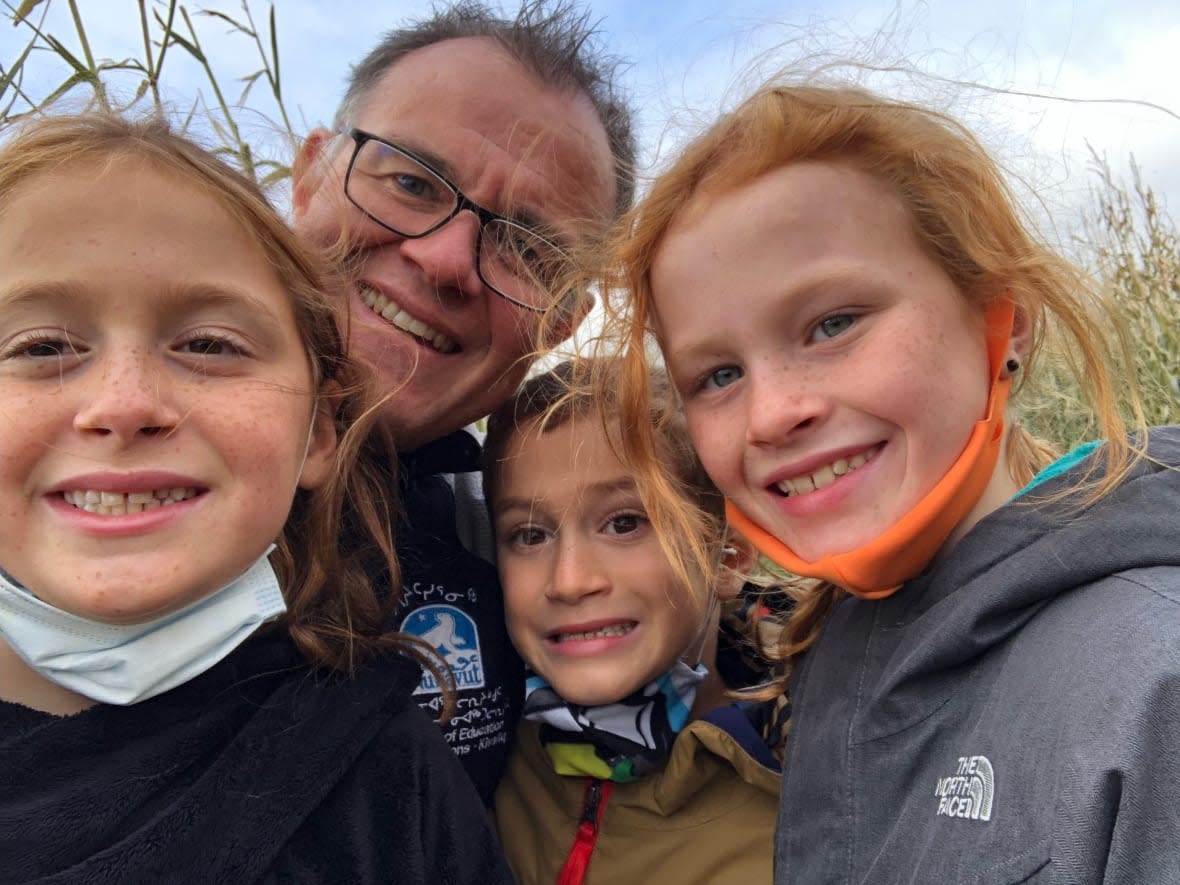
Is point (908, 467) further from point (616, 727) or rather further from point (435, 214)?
point (435, 214)

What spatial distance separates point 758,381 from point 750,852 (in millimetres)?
1054

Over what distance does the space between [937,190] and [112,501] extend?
1.40 meters

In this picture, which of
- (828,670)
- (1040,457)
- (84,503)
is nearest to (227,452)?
(84,503)

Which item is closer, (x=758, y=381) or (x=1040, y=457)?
(x=758, y=381)

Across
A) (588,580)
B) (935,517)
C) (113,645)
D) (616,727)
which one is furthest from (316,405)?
(935,517)

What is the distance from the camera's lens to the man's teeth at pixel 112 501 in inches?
50.5

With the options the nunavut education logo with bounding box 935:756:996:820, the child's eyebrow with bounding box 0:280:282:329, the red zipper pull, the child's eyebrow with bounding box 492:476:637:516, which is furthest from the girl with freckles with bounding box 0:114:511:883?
the nunavut education logo with bounding box 935:756:996:820

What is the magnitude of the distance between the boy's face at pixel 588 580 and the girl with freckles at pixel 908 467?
0.40m

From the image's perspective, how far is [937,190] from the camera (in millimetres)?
1487

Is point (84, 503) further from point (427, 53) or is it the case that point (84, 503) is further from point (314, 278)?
point (427, 53)

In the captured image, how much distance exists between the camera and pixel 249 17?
96.3 inches

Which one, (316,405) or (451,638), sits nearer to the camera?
(316,405)

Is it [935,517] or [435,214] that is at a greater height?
[435,214]

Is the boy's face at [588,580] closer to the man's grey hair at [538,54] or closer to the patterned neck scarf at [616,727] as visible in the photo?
the patterned neck scarf at [616,727]
